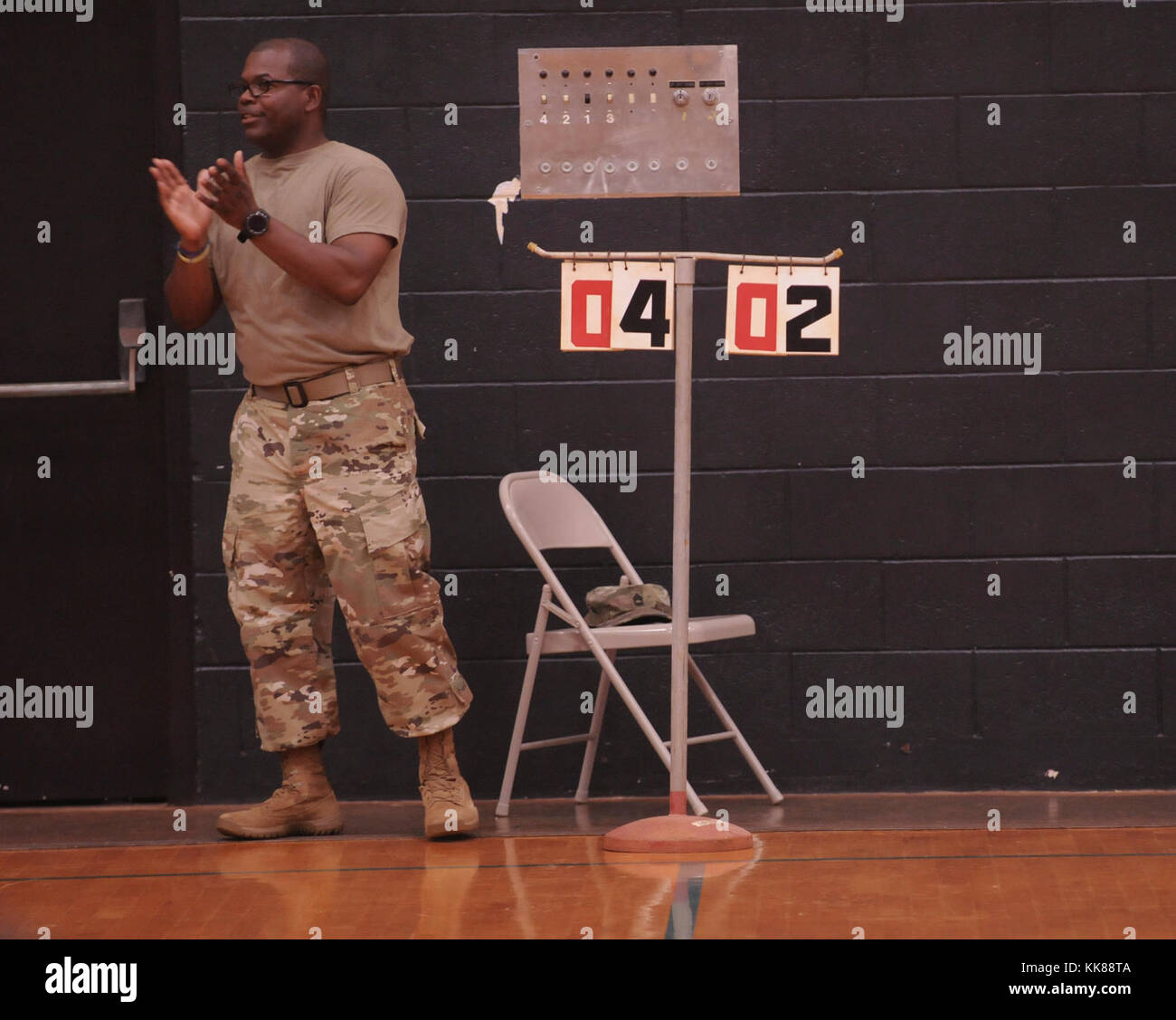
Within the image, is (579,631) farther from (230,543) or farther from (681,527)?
(230,543)

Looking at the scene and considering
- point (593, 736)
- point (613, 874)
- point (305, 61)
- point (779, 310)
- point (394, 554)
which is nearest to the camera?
point (613, 874)

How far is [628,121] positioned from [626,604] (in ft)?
4.22

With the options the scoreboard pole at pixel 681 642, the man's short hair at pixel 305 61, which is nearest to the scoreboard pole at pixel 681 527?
the scoreboard pole at pixel 681 642

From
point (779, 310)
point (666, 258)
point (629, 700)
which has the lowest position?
point (629, 700)

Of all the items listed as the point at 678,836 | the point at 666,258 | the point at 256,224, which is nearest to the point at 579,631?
the point at 678,836

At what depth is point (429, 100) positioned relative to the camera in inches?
183

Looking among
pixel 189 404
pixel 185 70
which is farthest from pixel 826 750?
pixel 185 70

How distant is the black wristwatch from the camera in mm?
3816

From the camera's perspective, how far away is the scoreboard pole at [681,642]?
3869 mm

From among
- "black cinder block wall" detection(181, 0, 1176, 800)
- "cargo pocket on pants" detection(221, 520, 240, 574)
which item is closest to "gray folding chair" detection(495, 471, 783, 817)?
"black cinder block wall" detection(181, 0, 1176, 800)

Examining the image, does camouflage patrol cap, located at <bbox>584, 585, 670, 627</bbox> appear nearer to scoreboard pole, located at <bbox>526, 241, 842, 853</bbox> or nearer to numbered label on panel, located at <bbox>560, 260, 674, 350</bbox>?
scoreboard pole, located at <bbox>526, 241, 842, 853</bbox>

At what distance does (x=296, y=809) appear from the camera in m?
4.25

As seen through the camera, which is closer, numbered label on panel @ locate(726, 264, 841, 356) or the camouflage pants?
numbered label on panel @ locate(726, 264, 841, 356)

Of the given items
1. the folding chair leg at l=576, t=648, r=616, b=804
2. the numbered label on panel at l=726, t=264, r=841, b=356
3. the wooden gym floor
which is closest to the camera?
the wooden gym floor
